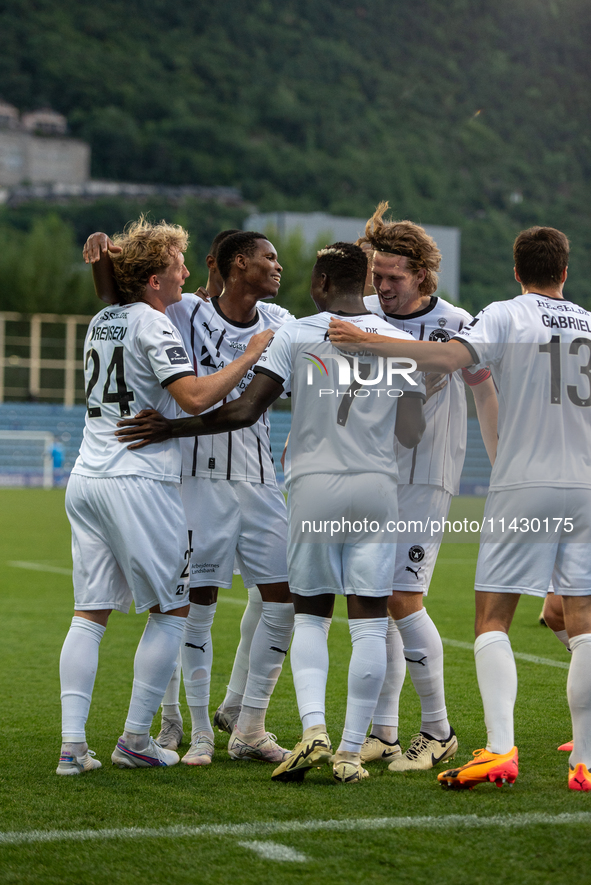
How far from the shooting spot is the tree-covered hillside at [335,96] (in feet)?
324

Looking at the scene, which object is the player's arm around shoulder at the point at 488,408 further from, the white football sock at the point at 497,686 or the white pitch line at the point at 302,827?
the white pitch line at the point at 302,827

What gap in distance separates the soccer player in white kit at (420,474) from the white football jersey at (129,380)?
0.95 m

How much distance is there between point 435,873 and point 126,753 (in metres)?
1.68

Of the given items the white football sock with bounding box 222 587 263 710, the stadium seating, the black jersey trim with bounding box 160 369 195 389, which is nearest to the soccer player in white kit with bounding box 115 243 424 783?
the black jersey trim with bounding box 160 369 195 389

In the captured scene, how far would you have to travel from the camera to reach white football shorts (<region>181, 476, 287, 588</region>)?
4.40 m

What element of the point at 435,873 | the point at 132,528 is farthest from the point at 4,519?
the point at 435,873

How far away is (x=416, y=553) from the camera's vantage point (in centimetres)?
422

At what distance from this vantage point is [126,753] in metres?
4.09

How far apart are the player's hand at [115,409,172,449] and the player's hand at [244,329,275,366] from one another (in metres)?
0.42

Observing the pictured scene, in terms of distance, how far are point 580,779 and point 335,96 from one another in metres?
119

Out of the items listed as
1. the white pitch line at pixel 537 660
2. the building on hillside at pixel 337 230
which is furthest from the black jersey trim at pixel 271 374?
the building on hillside at pixel 337 230

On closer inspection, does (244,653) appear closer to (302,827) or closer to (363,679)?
(363,679)

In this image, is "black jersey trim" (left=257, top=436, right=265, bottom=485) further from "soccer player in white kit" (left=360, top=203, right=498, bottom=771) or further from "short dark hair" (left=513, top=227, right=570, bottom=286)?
"short dark hair" (left=513, top=227, right=570, bottom=286)

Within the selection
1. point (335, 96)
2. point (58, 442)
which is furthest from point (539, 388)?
point (335, 96)
